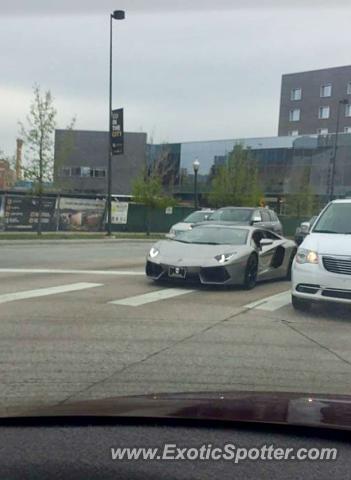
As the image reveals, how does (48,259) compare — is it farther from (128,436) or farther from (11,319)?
(128,436)

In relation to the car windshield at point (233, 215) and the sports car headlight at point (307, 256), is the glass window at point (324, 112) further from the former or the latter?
the sports car headlight at point (307, 256)

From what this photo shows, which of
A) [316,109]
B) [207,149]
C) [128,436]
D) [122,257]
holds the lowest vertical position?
[122,257]

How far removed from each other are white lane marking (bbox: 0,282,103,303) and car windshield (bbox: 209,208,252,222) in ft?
29.0

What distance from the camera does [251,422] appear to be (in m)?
2.53

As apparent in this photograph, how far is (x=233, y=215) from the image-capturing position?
18766 millimetres

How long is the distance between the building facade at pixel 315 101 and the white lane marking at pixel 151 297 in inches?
2174

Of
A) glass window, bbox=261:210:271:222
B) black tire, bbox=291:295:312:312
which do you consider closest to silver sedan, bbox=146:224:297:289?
black tire, bbox=291:295:312:312

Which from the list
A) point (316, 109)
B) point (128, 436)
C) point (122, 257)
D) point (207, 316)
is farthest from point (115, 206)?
point (316, 109)

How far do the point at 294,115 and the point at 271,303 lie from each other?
63.4 meters

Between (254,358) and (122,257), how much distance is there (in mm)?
11711

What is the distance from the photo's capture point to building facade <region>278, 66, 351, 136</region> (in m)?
63.2

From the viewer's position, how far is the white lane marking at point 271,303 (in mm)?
8461

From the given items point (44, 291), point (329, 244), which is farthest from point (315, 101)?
point (329, 244)

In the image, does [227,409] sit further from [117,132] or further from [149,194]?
[149,194]
